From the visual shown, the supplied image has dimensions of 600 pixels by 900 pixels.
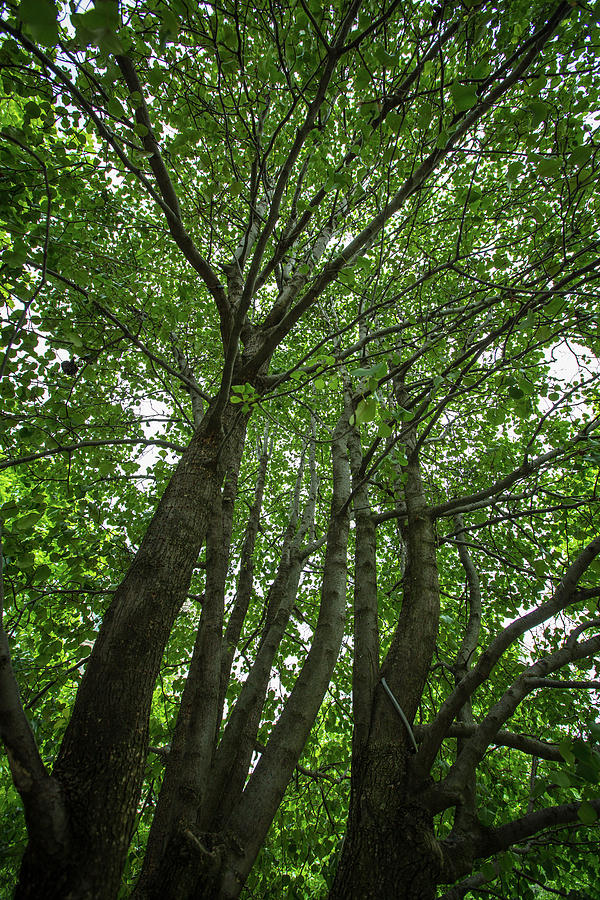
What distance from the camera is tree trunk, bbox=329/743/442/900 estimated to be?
223 cm

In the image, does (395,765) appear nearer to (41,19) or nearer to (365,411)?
(365,411)

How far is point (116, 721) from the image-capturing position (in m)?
1.92

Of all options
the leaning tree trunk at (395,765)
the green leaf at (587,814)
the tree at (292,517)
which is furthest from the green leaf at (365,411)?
the leaning tree trunk at (395,765)

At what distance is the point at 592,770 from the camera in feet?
5.66

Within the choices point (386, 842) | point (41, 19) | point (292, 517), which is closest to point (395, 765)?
point (386, 842)

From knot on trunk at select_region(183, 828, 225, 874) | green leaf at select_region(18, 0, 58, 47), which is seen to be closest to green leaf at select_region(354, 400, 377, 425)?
green leaf at select_region(18, 0, 58, 47)

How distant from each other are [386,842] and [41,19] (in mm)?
3868

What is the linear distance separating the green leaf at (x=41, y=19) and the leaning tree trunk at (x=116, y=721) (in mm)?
2255

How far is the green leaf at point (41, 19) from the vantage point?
1.13 metres

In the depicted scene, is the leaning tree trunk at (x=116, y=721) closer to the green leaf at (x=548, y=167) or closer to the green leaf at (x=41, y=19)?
the green leaf at (x=41, y=19)

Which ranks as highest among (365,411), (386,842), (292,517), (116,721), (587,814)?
(292,517)

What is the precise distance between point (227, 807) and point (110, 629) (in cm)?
180

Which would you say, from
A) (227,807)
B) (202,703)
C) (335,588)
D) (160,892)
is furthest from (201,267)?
(227,807)

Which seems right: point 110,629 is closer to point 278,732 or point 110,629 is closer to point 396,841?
point 278,732
